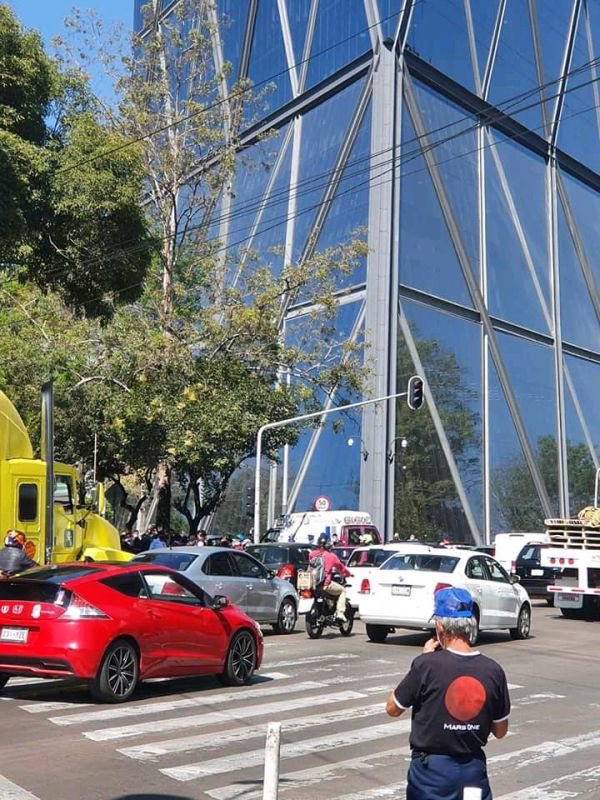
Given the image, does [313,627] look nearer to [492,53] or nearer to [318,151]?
[318,151]

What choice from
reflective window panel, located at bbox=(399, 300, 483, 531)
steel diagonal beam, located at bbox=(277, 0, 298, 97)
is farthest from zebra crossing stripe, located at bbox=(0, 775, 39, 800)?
steel diagonal beam, located at bbox=(277, 0, 298, 97)

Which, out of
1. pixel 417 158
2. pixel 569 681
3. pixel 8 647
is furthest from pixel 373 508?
pixel 8 647

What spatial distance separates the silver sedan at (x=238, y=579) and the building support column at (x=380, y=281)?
2516 centimetres

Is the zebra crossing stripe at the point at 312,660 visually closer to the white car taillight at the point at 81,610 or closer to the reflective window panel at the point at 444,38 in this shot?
the white car taillight at the point at 81,610

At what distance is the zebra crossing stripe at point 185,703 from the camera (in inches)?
385

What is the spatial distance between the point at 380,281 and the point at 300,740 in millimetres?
39381

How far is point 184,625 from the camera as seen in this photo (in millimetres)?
11578

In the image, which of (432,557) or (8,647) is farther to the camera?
(432,557)

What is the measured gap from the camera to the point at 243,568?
17.8 m

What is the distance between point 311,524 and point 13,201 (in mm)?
19560

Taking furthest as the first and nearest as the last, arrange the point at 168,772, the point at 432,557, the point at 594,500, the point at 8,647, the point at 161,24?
the point at 594,500, the point at 161,24, the point at 432,557, the point at 8,647, the point at 168,772

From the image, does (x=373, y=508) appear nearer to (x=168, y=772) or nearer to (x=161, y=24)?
(x=161, y=24)

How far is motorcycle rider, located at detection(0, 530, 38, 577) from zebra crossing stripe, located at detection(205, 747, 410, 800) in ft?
25.3

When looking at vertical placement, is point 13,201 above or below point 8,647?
above
